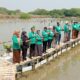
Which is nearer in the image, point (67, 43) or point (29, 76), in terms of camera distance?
point (29, 76)

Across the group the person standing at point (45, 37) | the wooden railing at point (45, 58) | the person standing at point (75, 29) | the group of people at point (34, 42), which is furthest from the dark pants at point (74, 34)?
the person standing at point (45, 37)

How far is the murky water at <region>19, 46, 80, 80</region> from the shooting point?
1561 centimetres

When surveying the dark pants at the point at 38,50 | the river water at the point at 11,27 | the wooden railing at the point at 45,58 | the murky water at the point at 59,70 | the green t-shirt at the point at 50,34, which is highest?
the green t-shirt at the point at 50,34

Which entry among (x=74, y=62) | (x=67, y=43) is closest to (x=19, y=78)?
(x=74, y=62)

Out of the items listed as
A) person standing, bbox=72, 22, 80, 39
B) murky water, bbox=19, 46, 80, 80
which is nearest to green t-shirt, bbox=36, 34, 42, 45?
murky water, bbox=19, 46, 80, 80

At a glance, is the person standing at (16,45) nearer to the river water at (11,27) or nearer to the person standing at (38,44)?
the person standing at (38,44)

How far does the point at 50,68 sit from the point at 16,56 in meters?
2.91

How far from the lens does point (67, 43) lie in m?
22.0

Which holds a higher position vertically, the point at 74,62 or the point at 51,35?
the point at 51,35

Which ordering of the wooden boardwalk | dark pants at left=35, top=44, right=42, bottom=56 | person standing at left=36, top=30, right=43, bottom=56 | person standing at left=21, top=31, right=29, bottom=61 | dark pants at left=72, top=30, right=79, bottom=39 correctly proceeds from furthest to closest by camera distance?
dark pants at left=72, top=30, right=79, bottom=39 < dark pants at left=35, top=44, right=42, bottom=56 < person standing at left=36, top=30, right=43, bottom=56 < person standing at left=21, top=31, right=29, bottom=61 < the wooden boardwalk

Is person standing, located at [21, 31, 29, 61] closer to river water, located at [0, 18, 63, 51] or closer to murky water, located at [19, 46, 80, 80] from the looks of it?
murky water, located at [19, 46, 80, 80]

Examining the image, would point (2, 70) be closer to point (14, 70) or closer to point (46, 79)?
point (14, 70)

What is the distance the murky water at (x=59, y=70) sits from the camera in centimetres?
1561

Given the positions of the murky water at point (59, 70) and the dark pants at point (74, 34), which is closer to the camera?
the murky water at point (59, 70)
